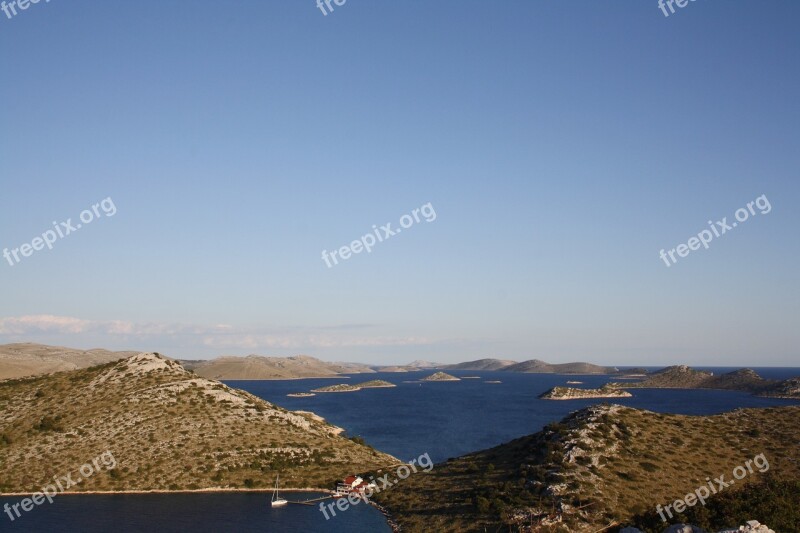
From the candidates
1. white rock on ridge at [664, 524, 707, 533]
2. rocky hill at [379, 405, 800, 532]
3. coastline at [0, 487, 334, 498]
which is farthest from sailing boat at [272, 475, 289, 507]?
white rock on ridge at [664, 524, 707, 533]

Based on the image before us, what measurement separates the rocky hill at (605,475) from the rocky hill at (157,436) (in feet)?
71.0

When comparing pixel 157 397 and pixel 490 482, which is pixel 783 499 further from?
pixel 157 397

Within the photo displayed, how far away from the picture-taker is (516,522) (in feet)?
191

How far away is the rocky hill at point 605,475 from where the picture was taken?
5794cm

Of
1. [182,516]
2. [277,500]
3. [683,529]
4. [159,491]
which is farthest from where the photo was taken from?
[159,491]

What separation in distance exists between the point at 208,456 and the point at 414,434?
89251 mm

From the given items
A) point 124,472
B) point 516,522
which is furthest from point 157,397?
point 516,522

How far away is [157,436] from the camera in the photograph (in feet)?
301

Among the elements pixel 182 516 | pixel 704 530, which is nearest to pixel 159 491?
pixel 182 516

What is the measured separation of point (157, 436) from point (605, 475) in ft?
224

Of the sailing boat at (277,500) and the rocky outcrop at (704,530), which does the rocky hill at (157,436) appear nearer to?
the sailing boat at (277,500)

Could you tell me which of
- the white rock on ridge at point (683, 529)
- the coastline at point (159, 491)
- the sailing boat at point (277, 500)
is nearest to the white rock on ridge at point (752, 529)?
the white rock on ridge at point (683, 529)

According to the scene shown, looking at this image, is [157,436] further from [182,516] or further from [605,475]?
[605,475]

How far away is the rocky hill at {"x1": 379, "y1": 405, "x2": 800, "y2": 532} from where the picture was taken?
5794 cm
